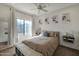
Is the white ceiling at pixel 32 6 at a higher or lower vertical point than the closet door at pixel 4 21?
higher

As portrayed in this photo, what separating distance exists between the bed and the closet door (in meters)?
0.32

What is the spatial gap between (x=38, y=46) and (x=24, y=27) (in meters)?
0.50

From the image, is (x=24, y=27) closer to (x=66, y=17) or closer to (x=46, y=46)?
(x=46, y=46)

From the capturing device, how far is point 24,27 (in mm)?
1572

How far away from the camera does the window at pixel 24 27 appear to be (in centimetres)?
151

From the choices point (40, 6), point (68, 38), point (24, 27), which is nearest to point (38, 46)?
point (24, 27)

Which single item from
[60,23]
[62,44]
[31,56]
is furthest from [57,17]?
[31,56]

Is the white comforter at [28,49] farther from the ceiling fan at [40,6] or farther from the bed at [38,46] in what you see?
the ceiling fan at [40,6]

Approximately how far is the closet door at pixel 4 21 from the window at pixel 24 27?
23 centimetres

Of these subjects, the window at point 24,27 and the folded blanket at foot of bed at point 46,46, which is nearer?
the folded blanket at foot of bed at point 46,46

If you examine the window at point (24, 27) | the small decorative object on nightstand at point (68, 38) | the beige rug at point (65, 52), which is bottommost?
the beige rug at point (65, 52)

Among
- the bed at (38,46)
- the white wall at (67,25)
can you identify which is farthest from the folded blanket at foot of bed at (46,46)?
the white wall at (67,25)

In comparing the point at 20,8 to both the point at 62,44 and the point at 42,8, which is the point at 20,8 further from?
the point at 62,44

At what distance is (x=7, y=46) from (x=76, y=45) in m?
1.35
